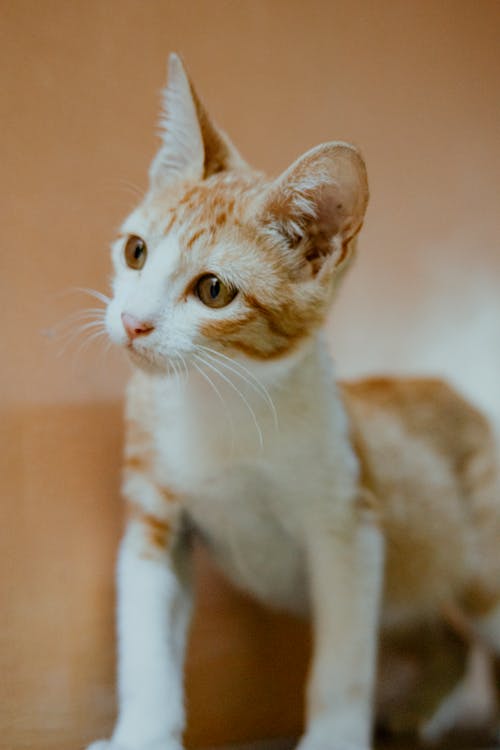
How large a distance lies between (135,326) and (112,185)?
252 millimetres

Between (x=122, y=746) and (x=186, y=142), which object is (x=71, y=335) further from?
(x=122, y=746)

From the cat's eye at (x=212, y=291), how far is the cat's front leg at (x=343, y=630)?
0.32m

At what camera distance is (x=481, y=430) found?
1.32 metres

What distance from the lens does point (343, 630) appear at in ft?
3.15

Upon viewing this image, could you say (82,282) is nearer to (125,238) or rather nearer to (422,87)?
(125,238)

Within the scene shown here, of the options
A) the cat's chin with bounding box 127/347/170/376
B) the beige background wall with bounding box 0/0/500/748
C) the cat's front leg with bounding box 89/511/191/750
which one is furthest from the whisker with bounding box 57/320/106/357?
the cat's front leg with bounding box 89/511/191/750

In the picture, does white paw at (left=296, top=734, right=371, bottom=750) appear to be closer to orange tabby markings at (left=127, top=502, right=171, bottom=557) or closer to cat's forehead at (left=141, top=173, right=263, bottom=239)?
orange tabby markings at (left=127, top=502, right=171, bottom=557)

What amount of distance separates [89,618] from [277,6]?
0.78 m

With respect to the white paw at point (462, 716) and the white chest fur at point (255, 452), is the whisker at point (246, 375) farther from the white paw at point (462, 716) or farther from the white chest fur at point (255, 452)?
the white paw at point (462, 716)

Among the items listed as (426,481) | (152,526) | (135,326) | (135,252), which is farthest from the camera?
(426,481)

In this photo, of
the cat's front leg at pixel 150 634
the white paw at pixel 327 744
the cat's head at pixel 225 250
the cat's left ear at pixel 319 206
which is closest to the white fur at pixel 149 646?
the cat's front leg at pixel 150 634

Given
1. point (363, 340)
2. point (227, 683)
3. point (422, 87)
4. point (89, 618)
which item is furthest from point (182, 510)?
point (422, 87)

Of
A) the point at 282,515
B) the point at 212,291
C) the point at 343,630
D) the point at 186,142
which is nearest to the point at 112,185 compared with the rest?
the point at 186,142

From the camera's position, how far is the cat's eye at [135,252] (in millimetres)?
886
